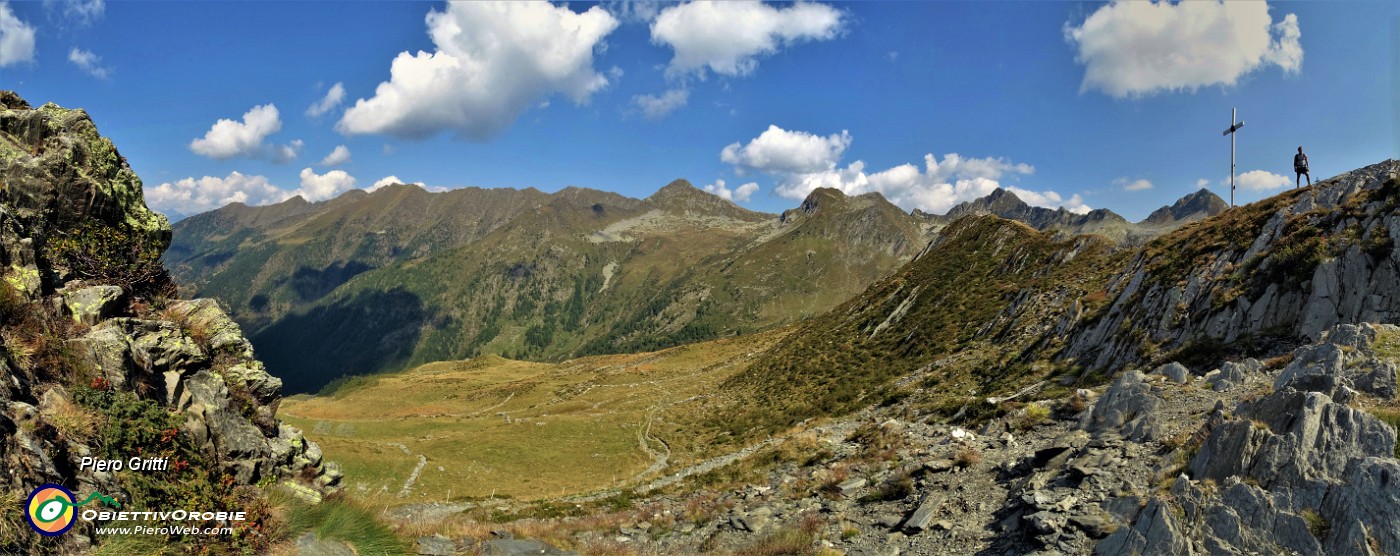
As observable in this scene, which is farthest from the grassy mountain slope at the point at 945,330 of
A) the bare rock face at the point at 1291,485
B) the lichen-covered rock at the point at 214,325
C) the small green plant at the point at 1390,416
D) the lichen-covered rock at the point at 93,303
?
the lichen-covered rock at the point at 93,303

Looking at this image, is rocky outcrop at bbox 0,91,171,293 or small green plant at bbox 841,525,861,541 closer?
rocky outcrop at bbox 0,91,171,293

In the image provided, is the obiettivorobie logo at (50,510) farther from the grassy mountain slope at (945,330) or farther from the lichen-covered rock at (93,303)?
the grassy mountain slope at (945,330)

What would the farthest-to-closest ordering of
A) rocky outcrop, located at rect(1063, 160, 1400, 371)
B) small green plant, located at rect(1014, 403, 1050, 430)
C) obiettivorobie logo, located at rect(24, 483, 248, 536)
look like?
small green plant, located at rect(1014, 403, 1050, 430)
rocky outcrop, located at rect(1063, 160, 1400, 371)
obiettivorobie logo, located at rect(24, 483, 248, 536)

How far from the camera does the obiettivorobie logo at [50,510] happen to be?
8.90 m

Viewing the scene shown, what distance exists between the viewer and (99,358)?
41.9ft

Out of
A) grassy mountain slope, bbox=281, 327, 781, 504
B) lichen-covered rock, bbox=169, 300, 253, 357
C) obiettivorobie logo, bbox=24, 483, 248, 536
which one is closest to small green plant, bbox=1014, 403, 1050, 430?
obiettivorobie logo, bbox=24, 483, 248, 536

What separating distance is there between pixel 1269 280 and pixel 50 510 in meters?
38.2

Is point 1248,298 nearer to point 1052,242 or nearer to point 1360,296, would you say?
point 1360,296

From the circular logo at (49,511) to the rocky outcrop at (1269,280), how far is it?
33.8 meters

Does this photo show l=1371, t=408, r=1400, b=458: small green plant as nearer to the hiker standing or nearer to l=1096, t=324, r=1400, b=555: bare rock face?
l=1096, t=324, r=1400, b=555: bare rock face

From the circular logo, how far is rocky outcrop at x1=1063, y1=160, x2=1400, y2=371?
33784mm

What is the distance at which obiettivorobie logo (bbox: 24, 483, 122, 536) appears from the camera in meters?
8.90

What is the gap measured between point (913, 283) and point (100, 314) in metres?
76.4

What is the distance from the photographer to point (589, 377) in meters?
127
